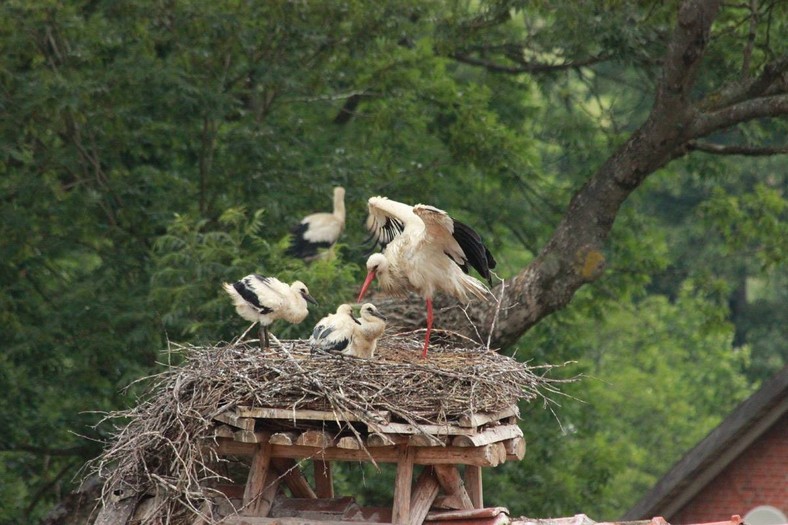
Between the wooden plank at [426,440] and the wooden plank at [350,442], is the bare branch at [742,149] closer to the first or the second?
the wooden plank at [426,440]

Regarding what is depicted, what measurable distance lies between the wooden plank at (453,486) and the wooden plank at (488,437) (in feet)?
1.29

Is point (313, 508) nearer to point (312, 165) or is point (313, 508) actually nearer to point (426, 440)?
point (426, 440)

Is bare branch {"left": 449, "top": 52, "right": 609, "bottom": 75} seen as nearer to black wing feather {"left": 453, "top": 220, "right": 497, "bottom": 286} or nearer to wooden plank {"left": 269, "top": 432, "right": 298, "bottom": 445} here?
black wing feather {"left": 453, "top": 220, "right": 497, "bottom": 286}

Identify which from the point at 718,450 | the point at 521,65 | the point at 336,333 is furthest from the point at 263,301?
the point at 521,65

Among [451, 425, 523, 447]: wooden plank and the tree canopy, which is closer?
[451, 425, 523, 447]: wooden plank

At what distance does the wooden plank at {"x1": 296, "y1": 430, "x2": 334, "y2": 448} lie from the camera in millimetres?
8461

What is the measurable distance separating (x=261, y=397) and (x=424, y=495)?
136 cm

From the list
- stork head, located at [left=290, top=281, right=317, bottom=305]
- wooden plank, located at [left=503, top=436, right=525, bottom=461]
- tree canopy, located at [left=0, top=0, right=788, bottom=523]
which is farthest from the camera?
tree canopy, located at [left=0, top=0, right=788, bottom=523]

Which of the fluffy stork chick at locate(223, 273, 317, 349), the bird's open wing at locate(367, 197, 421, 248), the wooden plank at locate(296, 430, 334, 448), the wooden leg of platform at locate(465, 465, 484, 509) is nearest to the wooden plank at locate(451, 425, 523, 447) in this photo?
the wooden plank at locate(296, 430, 334, 448)

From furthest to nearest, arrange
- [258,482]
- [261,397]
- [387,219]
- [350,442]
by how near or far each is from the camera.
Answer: [387,219], [258,482], [261,397], [350,442]

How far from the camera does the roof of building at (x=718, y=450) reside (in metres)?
12.2

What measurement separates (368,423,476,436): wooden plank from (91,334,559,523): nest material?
6cm

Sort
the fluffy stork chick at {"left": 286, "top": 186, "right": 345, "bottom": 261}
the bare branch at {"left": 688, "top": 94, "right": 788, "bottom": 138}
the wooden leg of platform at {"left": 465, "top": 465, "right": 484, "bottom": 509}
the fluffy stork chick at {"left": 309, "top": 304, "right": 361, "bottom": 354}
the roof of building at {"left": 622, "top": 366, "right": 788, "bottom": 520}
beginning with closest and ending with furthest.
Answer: the fluffy stork chick at {"left": 309, "top": 304, "right": 361, "bottom": 354}, the wooden leg of platform at {"left": 465, "top": 465, "right": 484, "bottom": 509}, the roof of building at {"left": 622, "top": 366, "right": 788, "bottom": 520}, the bare branch at {"left": 688, "top": 94, "right": 788, "bottom": 138}, the fluffy stork chick at {"left": 286, "top": 186, "right": 345, "bottom": 261}

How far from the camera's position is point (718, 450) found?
1249 centimetres
